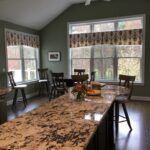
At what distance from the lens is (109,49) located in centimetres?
622

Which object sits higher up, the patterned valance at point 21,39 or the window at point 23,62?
the patterned valance at point 21,39

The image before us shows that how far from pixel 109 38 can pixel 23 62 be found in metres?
3.18

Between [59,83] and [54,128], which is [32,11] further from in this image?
[54,128]

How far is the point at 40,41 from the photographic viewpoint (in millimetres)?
7102

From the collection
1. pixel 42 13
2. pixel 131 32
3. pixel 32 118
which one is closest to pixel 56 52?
pixel 42 13

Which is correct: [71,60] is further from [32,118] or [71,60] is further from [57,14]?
[32,118]

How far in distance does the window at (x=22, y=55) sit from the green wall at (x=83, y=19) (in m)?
0.42

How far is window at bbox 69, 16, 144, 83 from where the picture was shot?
5801 mm

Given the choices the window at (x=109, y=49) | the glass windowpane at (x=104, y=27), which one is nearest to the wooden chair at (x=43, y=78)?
the window at (x=109, y=49)

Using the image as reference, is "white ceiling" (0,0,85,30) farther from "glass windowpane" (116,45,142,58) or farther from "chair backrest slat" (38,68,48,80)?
"glass windowpane" (116,45,142,58)

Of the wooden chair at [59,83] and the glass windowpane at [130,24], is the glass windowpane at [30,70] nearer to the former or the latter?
the wooden chair at [59,83]

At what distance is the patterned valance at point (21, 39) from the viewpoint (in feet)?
18.0

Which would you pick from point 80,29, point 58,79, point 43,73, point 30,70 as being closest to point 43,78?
point 43,73

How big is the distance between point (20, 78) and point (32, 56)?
3.63 feet
